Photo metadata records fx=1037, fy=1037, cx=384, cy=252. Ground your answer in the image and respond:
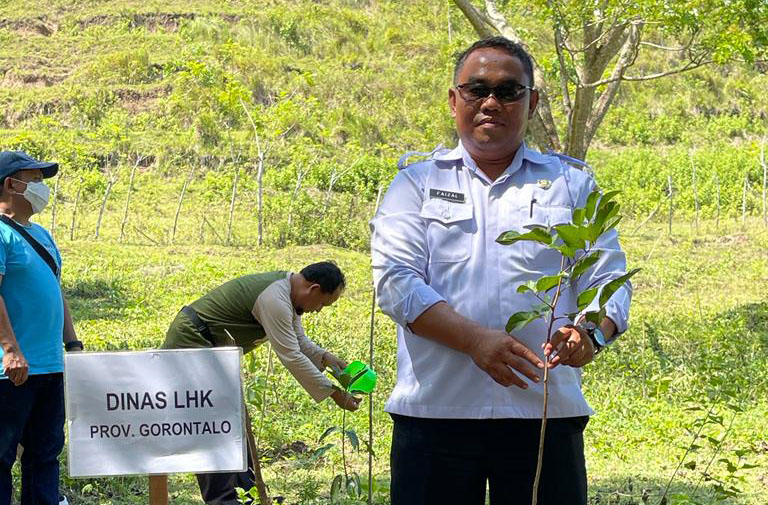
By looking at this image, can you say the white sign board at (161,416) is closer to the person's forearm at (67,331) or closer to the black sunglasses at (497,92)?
the black sunglasses at (497,92)

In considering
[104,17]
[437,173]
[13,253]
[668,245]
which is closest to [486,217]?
[437,173]

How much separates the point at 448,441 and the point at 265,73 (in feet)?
79.6

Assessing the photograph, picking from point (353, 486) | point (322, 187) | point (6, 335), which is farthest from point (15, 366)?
point (322, 187)

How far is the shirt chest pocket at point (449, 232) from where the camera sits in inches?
87.0

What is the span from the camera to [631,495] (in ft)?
14.9

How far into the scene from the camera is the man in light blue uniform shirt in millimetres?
2178

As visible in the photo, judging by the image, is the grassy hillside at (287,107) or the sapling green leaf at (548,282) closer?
the sapling green leaf at (548,282)

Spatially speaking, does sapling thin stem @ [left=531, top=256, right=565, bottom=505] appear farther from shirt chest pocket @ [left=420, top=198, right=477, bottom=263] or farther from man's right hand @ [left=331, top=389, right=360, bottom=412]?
man's right hand @ [left=331, top=389, right=360, bottom=412]

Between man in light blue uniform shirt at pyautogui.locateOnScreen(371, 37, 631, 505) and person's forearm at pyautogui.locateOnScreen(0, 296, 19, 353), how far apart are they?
1886mm

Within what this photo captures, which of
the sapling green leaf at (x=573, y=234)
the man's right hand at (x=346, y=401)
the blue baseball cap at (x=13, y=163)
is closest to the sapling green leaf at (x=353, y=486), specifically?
the man's right hand at (x=346, y=401)

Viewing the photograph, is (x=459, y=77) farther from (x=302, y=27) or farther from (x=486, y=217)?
(x=302, y=27)

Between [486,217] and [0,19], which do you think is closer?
[486,217]

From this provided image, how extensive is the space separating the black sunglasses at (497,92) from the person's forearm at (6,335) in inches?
83.4

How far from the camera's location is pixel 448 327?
2074mm
